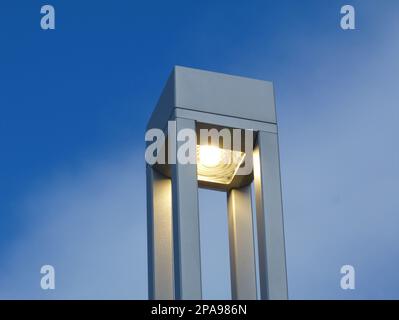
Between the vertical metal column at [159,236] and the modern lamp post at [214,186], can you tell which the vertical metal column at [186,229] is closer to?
the modern lamp post at [214,186]

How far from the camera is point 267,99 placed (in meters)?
12.6

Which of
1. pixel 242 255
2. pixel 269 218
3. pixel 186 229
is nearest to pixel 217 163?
pixel 242 255

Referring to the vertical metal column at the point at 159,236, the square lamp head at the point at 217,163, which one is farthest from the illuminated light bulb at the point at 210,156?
the vertical metal column at the point at 159,236

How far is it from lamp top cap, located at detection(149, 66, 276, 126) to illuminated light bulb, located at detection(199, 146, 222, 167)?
59 cm

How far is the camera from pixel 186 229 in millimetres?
11758

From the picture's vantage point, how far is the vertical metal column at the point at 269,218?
11.8 meters

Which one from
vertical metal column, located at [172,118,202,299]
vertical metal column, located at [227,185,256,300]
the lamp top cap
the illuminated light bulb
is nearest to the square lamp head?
the illuminated light bulb

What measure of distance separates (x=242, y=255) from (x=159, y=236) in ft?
3.43

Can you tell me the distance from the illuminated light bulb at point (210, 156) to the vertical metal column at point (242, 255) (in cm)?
77

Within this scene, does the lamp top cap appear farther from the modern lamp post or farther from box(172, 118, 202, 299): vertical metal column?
box(172, 118, 202, 299): vertical metal column

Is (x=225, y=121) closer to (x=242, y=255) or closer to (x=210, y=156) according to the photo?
(x=210, y=156)
